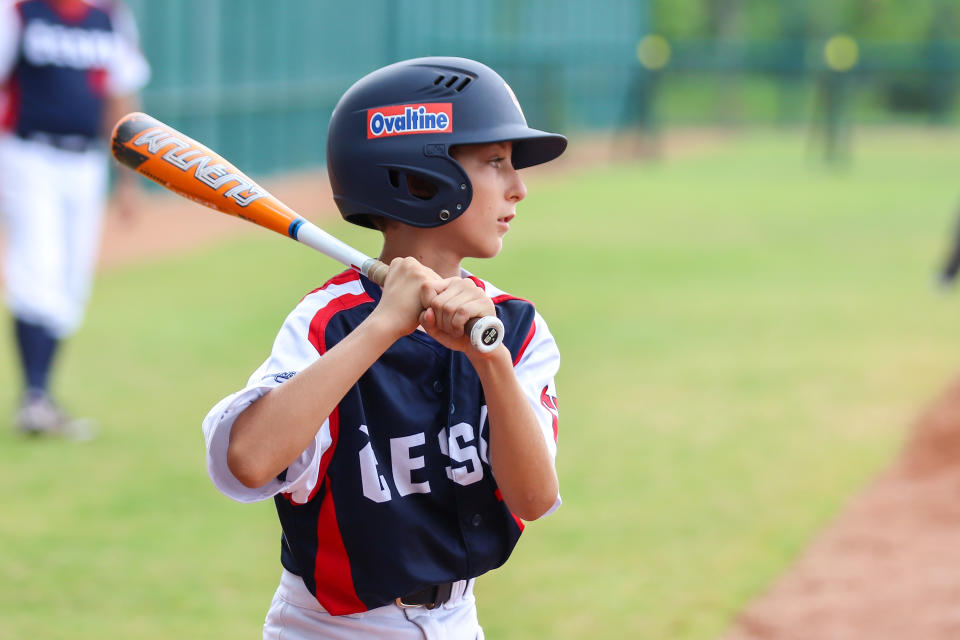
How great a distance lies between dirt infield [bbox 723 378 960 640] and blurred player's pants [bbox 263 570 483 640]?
6.20 ft

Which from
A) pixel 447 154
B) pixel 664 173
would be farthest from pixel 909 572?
pixel 664 173

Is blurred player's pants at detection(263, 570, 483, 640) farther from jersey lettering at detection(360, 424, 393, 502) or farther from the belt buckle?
jersey lettering at detection(360, 424, 393, 502)

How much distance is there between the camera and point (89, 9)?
632 cm

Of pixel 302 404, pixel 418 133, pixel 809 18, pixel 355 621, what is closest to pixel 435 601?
pixel 355 621

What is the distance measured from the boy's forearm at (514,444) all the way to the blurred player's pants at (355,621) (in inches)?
10.2

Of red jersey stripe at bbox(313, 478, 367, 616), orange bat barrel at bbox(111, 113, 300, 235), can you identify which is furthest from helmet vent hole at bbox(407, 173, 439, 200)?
red jersey stripe at bbox(313, 478, 367, 616)

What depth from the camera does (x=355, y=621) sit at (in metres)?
2.26

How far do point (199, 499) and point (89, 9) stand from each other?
2592 mm

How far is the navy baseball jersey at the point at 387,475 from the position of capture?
7.04ft

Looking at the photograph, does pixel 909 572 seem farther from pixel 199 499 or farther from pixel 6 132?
pixel 6 132

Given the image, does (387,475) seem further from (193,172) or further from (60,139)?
(60,139)

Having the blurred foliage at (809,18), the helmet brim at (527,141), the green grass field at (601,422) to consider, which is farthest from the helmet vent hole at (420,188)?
the blurred foliage at (809,18)

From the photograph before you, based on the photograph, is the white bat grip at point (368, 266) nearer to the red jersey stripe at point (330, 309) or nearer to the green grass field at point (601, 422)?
the red jersey stripe at point (330, 309)

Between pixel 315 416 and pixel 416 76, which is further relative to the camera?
pixel 416 76
